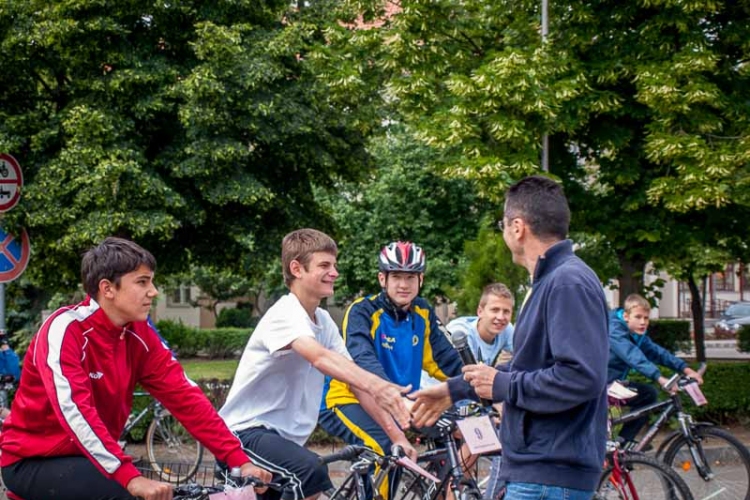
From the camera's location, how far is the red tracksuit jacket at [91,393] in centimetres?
392

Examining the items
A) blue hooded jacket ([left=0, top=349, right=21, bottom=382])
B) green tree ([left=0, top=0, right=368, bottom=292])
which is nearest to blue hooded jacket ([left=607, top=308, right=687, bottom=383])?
blue hooded jacket ([left=0, top=349, right=21, bottom=382])

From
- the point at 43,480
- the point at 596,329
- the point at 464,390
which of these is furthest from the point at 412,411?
the point at 43,480

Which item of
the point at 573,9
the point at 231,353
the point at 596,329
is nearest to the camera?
the point at 596,329

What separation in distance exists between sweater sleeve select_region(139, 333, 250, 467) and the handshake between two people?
71cm

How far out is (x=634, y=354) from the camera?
954cm

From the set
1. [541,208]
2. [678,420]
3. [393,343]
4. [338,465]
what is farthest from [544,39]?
[541,208]

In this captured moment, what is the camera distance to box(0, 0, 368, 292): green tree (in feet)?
51.0

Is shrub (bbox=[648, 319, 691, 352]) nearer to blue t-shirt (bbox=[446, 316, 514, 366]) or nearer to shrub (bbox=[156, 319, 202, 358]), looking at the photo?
blue t-shirt (bbox=[446, 316, 514, 366])

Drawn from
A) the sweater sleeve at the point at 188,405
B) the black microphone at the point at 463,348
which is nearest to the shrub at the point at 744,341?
the black microphone at the point at 463,348

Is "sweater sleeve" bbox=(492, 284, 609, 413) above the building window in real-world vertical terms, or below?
above

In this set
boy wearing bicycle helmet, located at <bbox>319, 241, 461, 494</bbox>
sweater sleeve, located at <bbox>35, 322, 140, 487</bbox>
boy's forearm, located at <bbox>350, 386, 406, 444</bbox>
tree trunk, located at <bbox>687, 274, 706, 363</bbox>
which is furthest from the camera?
tree trunk, located at <bbox>687, 274, 706, 363</bbox>

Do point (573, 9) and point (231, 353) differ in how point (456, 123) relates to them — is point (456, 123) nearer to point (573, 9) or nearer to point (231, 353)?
point (573, 9)

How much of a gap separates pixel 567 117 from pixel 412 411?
1037 cm

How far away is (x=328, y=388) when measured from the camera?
648cm
